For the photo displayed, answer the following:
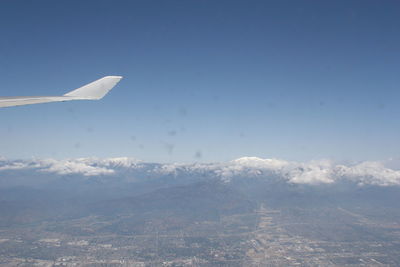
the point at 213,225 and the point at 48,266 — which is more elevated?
the point at 48,266

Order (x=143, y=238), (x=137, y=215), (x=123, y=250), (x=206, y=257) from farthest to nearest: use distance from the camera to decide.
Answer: (x=137, y=215), (x=143, y=238), (x=123, y=250), (x=206, y=257)

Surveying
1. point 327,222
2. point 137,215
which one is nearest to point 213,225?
point 137,215

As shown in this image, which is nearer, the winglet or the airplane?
the airplane

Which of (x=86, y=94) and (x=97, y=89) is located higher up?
(x=97, y=89)

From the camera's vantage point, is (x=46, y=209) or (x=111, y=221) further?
(x=46, y=209)

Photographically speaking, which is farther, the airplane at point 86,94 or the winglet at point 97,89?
the winglet at point 97,89

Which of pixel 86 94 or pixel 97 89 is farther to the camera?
pixel 97 89

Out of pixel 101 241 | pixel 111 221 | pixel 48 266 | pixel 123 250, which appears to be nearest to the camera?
pixel 48 266

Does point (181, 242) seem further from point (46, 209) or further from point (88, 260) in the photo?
point (46, 209)
